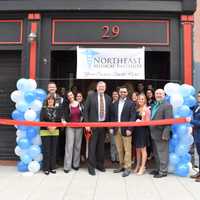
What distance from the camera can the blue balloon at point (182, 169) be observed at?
7.33 metres

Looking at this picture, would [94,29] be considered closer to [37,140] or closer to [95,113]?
[95,113]

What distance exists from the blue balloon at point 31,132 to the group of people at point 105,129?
0.18 meters

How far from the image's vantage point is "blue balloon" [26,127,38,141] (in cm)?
752

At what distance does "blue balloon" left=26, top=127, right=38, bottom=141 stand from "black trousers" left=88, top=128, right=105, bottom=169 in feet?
3.95

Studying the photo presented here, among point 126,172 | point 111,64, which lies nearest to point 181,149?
point 126,172

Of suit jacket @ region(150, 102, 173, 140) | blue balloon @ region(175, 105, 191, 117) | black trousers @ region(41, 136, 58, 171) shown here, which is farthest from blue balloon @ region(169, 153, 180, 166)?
black trousers @ region(41, 136, 58, 171)

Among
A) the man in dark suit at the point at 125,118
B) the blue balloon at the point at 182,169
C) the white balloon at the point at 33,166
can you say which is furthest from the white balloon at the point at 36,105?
the blue balloon at the point at 182,169

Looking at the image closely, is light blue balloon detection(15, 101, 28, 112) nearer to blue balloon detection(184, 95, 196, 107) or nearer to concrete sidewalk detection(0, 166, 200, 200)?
concrete sidewalk detection(0, 166, 200, 200)

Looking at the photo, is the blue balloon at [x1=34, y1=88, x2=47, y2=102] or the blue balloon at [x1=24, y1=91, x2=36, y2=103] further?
the blue balloon at [x1=34, y1=88, x2=47, y2=102]

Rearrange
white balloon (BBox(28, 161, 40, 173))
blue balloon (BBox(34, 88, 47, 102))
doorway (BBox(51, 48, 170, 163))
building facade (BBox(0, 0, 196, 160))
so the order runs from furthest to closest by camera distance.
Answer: doorway (BBox(51, 48, 170, 163))
building facade (BBox(0, 0, 196, 160))
blue balloon (BBox(34, 88, 47, 102))
white balloon (BBox(28, 161, 40, 173))

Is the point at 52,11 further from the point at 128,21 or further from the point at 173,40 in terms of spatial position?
the point at 173,40

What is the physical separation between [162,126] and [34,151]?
2.72 meters

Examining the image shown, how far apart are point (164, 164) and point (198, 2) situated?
4422 millimetres

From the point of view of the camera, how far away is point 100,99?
763 centimetres
